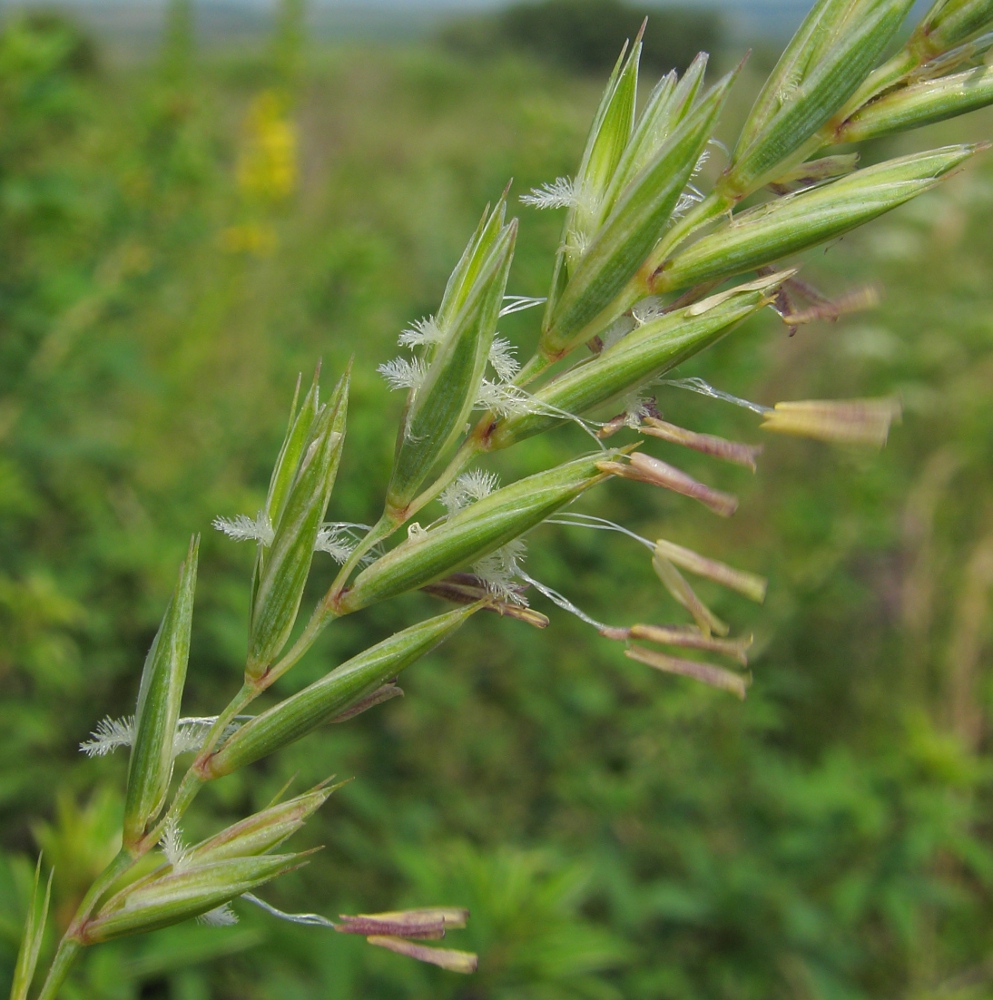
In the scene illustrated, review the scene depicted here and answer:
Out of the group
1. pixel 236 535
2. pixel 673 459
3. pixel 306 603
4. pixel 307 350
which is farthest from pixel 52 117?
pixel 236 535

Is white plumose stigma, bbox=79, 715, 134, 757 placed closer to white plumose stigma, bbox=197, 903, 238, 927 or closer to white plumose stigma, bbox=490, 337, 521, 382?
white plumose stigma, bbox=197, 903, 238, 927

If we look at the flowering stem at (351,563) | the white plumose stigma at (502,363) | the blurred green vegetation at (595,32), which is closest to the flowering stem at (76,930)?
the flowering stem at (351,563)

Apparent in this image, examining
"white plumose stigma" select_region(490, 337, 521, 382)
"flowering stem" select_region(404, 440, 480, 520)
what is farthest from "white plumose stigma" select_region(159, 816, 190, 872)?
"white plumose stigma" select_region(490, 337, 521, 382)

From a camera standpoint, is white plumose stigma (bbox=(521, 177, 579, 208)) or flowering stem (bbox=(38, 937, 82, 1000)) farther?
white plumose stigma (bbox=(521, 177, 579, 208))

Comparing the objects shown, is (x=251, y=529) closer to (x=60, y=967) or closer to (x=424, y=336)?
(x=424, y=336)

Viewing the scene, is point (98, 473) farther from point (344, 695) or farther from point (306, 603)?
point (344, 695)

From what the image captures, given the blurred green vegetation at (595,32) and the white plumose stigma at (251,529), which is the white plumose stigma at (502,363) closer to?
the white plumose stigma at (251,529)

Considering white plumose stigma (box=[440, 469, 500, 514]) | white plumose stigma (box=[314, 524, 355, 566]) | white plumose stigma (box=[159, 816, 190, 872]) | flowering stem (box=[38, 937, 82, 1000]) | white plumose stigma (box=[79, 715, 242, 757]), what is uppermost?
white plumose stigma (box=[440, 469, 500, 514])
